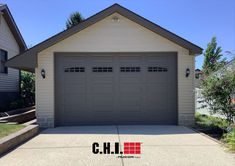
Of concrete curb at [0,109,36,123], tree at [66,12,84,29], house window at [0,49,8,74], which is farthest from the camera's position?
tree at [66,12,84,29]

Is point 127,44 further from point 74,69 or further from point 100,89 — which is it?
point 74,69

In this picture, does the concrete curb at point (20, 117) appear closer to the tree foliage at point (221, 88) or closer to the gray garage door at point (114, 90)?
the gray garage door at point (114, 90)

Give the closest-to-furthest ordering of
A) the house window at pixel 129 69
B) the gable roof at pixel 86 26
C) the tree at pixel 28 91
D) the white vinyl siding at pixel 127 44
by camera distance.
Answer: the gable roof at pixel 86 26
the white vinyl siding at pixel 127 44
the house window at pixel 129 69
the tree at pixel 28 91

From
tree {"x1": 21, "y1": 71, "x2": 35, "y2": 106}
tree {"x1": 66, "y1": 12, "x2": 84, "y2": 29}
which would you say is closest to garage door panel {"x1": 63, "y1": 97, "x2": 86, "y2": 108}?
tree {"x1": 21, "y1": 71, "x2": 35, "y2": 106}

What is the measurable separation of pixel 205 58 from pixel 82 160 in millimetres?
27101

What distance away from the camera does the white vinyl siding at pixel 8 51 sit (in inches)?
371

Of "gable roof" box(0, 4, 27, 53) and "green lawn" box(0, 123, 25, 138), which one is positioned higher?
"gable roof" box(0, 4, 27, 53)

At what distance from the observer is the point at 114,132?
5.77 metres

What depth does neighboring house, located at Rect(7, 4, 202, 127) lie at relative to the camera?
6879 mm

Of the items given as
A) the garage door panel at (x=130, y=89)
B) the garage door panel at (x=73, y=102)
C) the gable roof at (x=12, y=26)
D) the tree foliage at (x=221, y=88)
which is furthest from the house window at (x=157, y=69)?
the gable roof at (x=12, y=26)

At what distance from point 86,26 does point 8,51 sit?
21.5ft

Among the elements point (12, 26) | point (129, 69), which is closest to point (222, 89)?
point (129, 69)

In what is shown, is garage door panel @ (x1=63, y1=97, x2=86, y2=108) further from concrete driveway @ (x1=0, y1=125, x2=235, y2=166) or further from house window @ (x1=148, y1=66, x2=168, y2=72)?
house window @ (x1=148, y1=66, x2=168, y2=72)

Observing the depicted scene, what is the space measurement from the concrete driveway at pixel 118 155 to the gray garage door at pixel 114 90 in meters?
0.95
